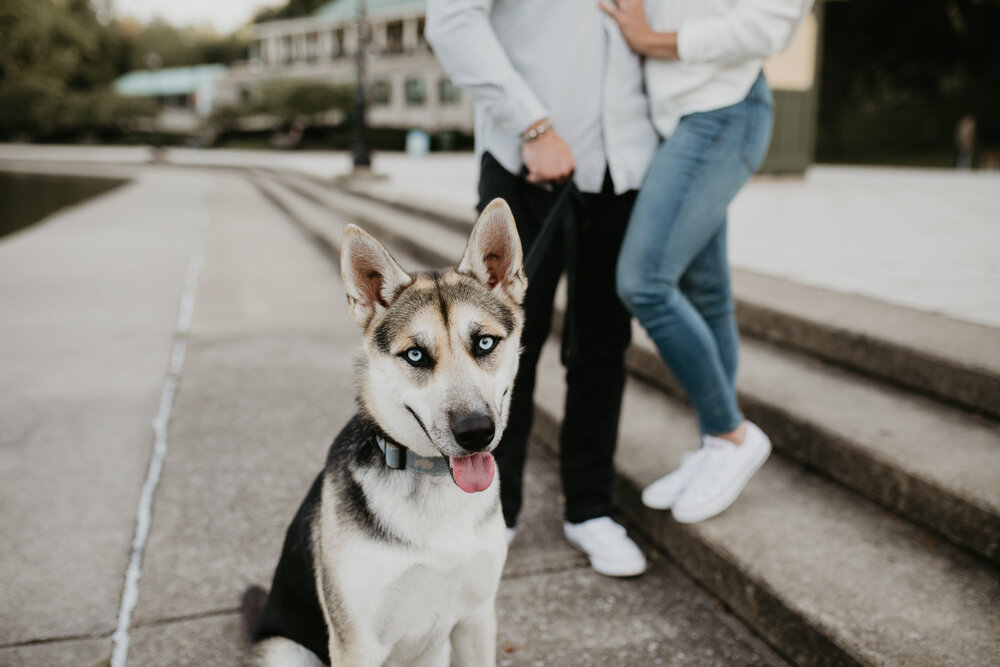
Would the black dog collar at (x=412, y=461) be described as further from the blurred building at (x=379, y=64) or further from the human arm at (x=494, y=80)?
the blurred building at (x=379, y=64)

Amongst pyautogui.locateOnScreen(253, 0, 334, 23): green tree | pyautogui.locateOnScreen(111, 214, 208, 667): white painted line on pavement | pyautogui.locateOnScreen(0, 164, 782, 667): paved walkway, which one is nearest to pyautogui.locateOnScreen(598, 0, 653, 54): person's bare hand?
pyautogui.locateOnScreen(0, 164, 782, 667): paved walkway

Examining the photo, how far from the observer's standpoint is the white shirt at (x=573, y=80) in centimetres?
250

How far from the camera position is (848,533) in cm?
266

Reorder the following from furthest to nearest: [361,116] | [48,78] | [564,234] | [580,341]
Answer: [48,78] → [361,116] → [580,341] → [564,234]

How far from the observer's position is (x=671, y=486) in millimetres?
2910

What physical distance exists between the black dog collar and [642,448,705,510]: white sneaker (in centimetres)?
124

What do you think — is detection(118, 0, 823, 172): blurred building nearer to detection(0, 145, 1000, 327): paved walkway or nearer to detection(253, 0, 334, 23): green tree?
detection(253, 0, 334, 23): green tree

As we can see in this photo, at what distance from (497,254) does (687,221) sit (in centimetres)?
74

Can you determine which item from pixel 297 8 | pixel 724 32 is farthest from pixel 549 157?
pixel 297 8

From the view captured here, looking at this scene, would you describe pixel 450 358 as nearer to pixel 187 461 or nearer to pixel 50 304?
pixel 187 461

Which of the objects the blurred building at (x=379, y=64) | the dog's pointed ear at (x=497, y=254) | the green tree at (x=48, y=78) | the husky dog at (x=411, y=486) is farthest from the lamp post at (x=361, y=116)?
the green tree at (x=48, y=78)

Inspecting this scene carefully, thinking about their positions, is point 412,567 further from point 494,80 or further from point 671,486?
point 494,80

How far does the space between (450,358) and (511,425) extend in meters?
0.94

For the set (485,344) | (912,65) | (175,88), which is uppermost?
(175,88)
